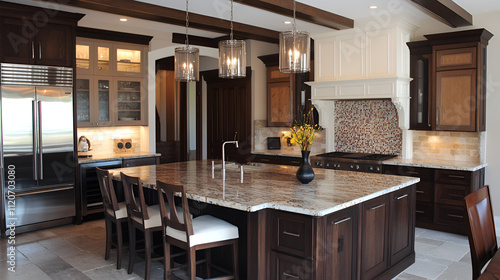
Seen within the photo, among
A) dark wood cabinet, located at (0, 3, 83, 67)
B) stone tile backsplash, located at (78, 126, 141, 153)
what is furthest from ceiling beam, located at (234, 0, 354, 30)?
stone tile backsplash, located at (78, 126, 141, 153)

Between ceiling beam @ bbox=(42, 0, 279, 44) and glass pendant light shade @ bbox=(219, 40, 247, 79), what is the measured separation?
1725 mm

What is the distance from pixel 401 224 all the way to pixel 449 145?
247 cm

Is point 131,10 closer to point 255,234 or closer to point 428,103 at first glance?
point 255,234

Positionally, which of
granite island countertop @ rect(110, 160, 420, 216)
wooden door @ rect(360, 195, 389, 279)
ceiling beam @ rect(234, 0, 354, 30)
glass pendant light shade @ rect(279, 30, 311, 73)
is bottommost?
wooden door @ rect(360, 195, 389, 279)

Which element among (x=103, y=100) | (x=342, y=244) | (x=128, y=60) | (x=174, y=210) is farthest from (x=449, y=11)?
(x=103, y=100)

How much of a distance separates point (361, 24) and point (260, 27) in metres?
1.59

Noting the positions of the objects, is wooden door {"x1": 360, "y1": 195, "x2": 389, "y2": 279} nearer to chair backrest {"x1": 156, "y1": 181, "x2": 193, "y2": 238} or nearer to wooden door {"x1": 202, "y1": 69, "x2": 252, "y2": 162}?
chair backrest {"x1": 156, "y1": 181, "x2": 193, "y2": 238}

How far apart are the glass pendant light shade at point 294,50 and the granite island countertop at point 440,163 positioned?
266 cm

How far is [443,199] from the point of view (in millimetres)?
5281

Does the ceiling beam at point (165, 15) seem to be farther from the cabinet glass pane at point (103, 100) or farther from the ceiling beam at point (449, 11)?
the ceiling beam at point (449, 11)

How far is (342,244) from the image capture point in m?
3.07

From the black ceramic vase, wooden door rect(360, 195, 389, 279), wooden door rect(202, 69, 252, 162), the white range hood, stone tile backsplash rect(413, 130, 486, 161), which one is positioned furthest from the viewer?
wooden door rect(202, 69, 252, 162)

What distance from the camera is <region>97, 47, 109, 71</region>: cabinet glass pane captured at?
6176 mm

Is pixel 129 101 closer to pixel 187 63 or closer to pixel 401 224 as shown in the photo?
pixel 187 63
